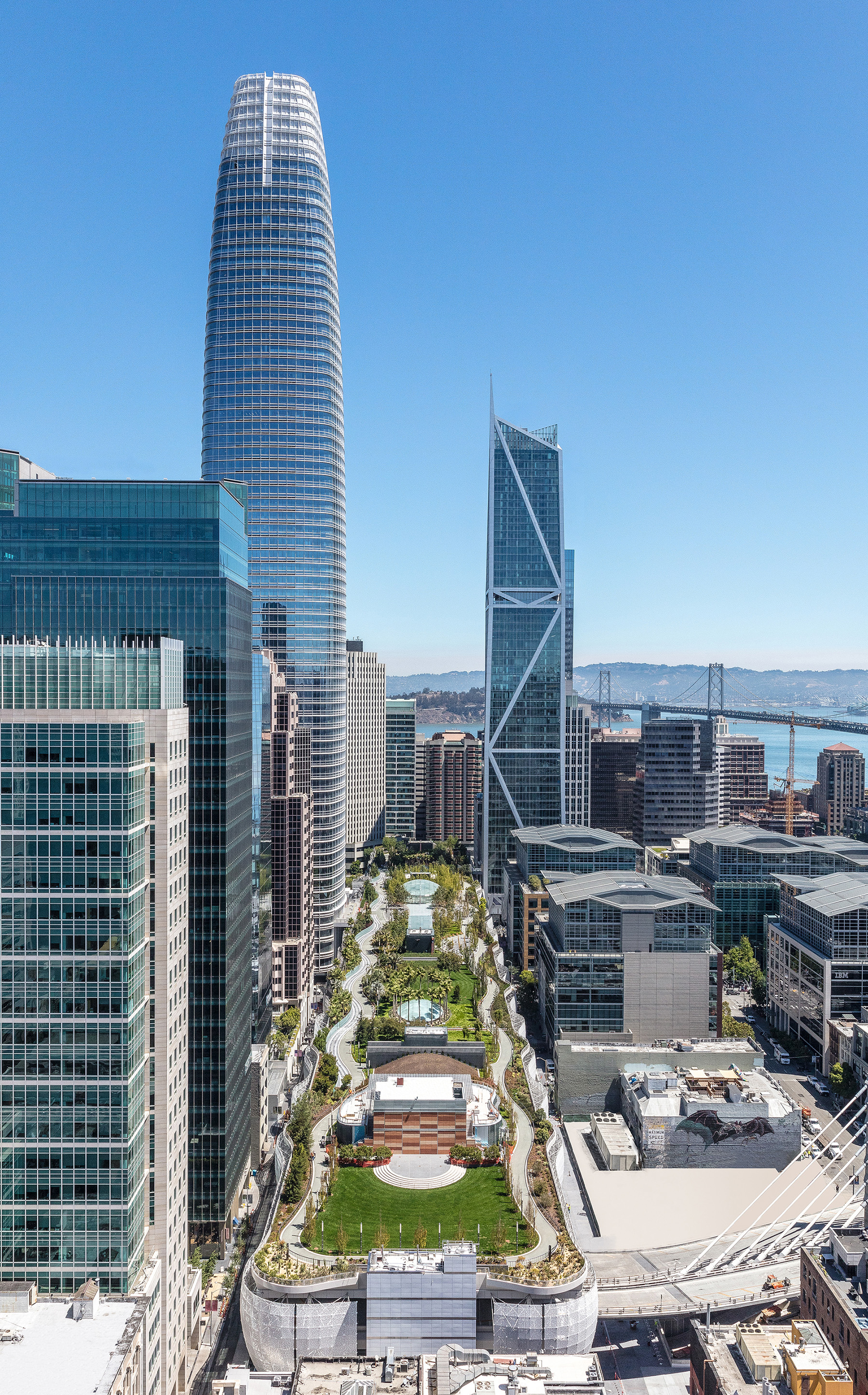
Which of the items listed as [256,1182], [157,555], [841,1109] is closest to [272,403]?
[157,555]

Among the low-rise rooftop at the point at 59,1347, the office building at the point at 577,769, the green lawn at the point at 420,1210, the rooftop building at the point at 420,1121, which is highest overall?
the office building at the point at 577,769

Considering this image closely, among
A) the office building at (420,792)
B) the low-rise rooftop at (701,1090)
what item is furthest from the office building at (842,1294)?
the office building at (420,792)

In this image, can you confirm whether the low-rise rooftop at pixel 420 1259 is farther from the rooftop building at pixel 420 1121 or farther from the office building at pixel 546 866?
the office building at pixel 546 866

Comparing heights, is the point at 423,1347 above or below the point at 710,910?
below

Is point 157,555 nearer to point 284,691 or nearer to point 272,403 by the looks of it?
point 284,691

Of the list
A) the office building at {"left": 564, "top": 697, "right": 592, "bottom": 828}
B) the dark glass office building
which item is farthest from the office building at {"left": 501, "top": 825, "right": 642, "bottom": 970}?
the dark glass office building

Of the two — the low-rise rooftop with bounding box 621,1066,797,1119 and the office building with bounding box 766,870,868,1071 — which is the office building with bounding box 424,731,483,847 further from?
the low-rise rooftop with bounding box 621,1066,797,1119
